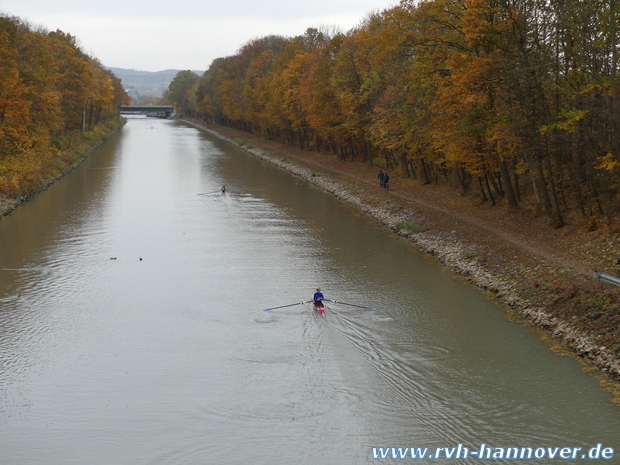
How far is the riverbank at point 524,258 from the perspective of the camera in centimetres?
2114

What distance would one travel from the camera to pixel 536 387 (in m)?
18.6

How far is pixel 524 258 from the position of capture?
28.5m

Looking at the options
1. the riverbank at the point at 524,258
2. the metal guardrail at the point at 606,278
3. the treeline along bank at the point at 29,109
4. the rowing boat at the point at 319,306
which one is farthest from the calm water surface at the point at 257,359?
the treeline along bank at the point at 29,109

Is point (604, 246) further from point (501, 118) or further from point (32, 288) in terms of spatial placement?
point (32, 288)

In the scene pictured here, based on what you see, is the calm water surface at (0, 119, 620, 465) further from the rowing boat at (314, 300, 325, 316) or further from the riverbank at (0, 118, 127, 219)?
the riverbank at (0, 118, 127, 219)

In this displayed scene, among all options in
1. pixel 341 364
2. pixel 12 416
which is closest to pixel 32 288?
pixel 12 416

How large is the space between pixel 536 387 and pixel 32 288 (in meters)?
20.5

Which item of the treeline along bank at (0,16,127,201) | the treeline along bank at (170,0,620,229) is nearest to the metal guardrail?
the treeline along bank at (170,0,620,229)

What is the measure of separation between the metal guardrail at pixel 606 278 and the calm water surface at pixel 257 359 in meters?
3.44

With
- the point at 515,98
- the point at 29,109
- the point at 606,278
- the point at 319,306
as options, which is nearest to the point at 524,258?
the point at 606,278

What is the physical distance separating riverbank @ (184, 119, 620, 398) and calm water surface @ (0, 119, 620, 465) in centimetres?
101

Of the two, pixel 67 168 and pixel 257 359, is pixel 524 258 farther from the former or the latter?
pixel 67 168

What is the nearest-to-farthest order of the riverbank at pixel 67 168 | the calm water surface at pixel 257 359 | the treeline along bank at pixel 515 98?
the calm water surface at pixel 257 359, the treeline along bank at pixel 515 98, the riverbank at pixel 67 168

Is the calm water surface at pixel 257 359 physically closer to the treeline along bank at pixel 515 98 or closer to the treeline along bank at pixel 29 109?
the treeline along bank at pixel 515 98
